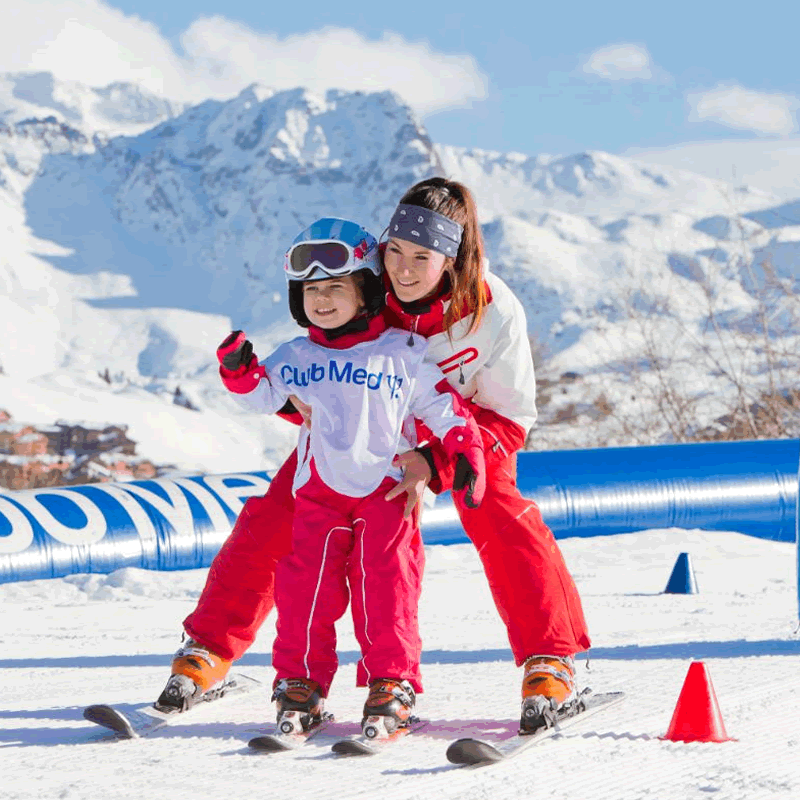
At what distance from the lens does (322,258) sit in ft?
9.91

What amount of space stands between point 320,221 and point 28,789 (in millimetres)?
1436

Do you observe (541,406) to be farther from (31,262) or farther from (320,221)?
(31,262)

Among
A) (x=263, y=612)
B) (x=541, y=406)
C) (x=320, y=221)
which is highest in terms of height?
(x=541, y=406)

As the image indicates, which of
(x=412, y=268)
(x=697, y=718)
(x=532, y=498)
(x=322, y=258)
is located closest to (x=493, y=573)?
(x=697, y=718)

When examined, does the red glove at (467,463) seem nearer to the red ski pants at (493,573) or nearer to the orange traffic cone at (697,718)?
the red ski pants at (493,573)

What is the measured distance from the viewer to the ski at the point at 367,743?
2641mm

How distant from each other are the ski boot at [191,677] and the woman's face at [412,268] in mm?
992

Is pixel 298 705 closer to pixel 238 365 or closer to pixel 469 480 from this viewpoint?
pixel 469 480

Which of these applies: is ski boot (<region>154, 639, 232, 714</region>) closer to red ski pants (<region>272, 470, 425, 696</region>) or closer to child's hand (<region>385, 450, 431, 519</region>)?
red ski pants (<region>272, 470, 425, 696</region>)

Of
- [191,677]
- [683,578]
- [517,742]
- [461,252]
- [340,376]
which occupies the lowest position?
[517,742]

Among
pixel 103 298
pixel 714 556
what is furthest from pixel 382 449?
pixel 103 298

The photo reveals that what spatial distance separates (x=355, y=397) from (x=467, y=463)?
0.31 meters

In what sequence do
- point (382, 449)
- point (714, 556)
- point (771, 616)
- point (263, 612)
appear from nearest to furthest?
point (382, 449) < point (263, 612) < point (771, 616) < point (714, 556)

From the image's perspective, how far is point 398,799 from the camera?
2301 mm
